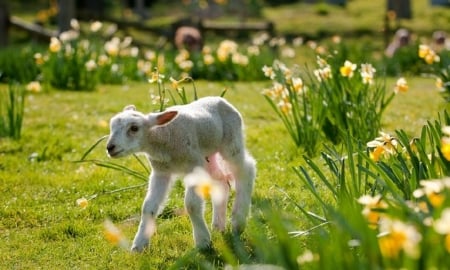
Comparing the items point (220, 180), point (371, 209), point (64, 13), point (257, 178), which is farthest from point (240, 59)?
Answer: point (371, 209)

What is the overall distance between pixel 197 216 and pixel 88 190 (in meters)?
2.06

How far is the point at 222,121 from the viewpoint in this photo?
516cm

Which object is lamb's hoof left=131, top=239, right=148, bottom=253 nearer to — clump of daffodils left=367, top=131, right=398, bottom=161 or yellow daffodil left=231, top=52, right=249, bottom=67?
clump of daffodils left=367, top=131, right=398, bottom=161

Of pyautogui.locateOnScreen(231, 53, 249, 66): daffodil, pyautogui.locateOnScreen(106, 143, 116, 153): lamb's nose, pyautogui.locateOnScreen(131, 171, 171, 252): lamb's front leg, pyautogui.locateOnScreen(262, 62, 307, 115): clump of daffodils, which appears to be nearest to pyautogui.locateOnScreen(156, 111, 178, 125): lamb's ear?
pyautogui.locateOnScreen(106, 143, 116, 153): lamb's nose

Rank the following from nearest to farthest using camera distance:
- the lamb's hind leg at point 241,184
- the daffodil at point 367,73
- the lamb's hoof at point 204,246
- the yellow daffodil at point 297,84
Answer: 1. the lamb's hoof at point 204,246
2. the lamb's hind leg at point 241,184
3. the daffodil at point 367,73
4. the yellow daffodil at point 297,84

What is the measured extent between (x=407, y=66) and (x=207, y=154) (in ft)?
34.8

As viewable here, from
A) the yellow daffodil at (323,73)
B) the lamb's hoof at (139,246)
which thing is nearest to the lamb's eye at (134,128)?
the lamb's hoof at (139,246)

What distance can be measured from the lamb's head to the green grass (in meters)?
0.63

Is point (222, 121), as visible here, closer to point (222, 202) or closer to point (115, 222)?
point (222, 202)

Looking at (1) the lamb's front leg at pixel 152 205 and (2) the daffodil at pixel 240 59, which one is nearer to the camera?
(1) the lamb's front leg at pixel 152 205

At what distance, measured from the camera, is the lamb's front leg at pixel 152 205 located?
15.6 ft

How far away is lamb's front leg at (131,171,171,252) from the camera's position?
15.6 ft

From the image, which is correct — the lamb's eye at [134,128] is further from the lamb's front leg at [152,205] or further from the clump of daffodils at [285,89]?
the clump of daffodils at [285,89]

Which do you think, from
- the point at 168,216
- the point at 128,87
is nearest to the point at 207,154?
the point at 168,216
